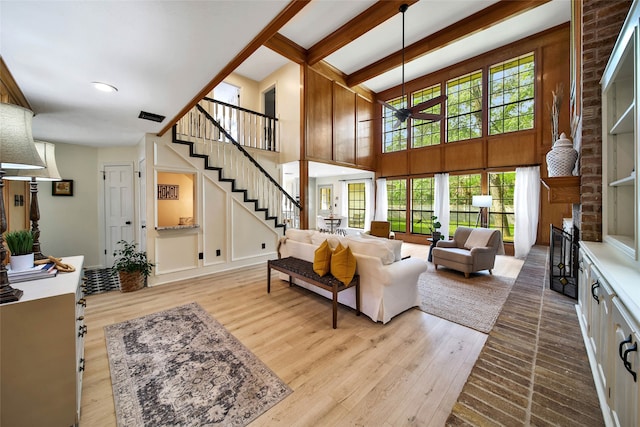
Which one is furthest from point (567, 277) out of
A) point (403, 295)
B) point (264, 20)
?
point (264, 20)

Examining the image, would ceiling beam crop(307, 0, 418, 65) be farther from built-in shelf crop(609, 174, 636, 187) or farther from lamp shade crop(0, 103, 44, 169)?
lamp shade crop(0, 103, 44, 169)

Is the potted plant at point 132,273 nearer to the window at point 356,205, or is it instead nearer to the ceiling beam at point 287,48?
the ceiling beam at point 287,48

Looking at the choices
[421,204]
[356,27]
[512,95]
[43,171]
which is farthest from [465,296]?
[512,95]

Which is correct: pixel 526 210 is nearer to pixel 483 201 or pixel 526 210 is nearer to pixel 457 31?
pixel 483 201

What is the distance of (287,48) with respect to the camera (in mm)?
5574

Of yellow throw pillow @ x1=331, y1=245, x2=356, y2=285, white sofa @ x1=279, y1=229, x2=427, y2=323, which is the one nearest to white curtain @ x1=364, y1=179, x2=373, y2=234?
white sofa @ x1=279, y1=229, x2=427, y2=323

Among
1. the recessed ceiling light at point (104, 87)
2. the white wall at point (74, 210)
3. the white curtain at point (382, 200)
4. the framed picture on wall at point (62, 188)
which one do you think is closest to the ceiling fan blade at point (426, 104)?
the white curtain at point (382, 200)

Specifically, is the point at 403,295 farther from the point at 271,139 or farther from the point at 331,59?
the point at 331,59

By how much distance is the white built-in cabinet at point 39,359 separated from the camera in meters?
1.23

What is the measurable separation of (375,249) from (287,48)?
5.23 metres

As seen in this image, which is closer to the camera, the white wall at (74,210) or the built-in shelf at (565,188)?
the built-in shelf at (565,188)

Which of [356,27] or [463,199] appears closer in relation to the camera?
[356,27]

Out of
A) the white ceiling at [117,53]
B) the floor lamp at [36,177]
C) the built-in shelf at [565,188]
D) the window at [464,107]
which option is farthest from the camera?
the window at [464,107]

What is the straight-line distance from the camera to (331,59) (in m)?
6.50
